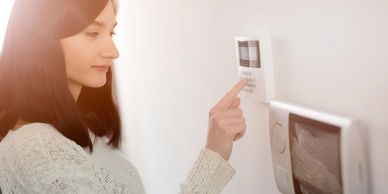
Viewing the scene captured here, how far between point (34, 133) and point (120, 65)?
0.80m

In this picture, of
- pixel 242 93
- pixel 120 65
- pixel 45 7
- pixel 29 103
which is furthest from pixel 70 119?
pixel 120 65

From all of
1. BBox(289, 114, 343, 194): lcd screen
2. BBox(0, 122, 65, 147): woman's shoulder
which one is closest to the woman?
BBox(0, 122, 65, 147): woman's shoulder

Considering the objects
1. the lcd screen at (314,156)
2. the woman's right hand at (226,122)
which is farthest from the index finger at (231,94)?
the lcd screen at (314,156)

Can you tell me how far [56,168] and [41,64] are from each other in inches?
7.0

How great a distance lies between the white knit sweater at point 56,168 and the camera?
60 cm

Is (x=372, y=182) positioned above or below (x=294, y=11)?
below

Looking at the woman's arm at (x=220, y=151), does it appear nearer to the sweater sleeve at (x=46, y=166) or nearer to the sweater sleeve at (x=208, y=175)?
the sweater sleeve at (x=208, y=175)

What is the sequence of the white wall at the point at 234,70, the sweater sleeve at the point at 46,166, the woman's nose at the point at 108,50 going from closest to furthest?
the white wall at the point at 234,70 < the sweater sleeve at the point at 46,166 < the woman's nose at the point at 108,50

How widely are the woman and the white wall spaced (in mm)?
84

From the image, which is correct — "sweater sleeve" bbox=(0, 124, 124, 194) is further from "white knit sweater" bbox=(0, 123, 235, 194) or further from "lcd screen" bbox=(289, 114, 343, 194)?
"lcd screen" bbox=(289, 114, 343, 194)

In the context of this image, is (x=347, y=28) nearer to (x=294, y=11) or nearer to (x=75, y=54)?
(x=294, y=11)

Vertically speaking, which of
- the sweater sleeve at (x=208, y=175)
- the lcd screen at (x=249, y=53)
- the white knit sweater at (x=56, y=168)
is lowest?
the sweater sleeve at (x=208, y=175)

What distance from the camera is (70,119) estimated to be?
2.33ft

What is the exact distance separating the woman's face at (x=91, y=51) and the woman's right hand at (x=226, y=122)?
0.67ft
